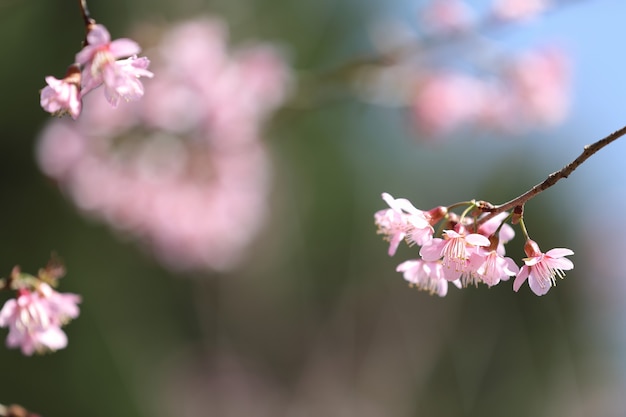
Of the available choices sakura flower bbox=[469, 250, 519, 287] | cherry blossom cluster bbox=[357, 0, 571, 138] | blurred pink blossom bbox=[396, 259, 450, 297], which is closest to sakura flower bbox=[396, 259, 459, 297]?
blurred pink blossom bbox=[396, 259, 450, 297]

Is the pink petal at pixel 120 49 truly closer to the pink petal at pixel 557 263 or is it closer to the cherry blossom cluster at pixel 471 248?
the cherry blossom cluster at pixel 471 248

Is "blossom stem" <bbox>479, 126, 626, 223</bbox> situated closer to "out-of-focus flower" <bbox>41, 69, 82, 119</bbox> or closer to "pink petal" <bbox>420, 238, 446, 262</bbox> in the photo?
"pink petal" <bbox>420, 238, 446, 262</bbox>

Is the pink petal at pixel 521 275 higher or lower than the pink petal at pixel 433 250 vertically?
lower

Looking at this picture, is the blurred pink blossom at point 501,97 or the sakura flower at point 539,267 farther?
the blurred pink blossom at point 501,97

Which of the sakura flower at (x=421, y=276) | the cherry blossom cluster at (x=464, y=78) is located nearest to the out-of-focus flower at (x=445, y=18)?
the cherry blossom cluster at (x=464, y=78)

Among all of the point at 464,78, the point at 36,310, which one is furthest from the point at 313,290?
the point at 36,310
